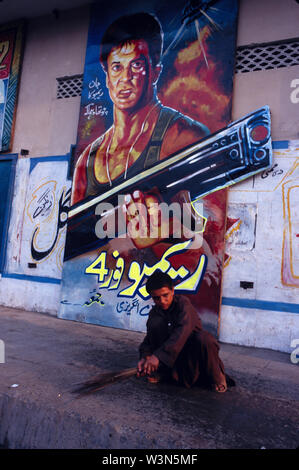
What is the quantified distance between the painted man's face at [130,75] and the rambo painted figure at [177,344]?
13.3 feet

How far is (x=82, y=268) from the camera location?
653 centimetres

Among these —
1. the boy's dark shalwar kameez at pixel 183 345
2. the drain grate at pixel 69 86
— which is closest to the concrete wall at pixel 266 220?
the boy's dark shalwar kameez at pixel 183 345

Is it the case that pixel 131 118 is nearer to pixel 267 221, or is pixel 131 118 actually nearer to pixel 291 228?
pixel 267 221

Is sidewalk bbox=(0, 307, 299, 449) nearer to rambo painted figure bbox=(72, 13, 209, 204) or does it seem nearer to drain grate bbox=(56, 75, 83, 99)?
rambo painted figure bbox=(72, 13, 209, 204)

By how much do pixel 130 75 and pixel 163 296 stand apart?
4.61 metres

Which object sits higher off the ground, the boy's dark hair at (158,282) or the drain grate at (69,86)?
the drain grate at (69,86)

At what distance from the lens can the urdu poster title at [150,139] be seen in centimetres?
562

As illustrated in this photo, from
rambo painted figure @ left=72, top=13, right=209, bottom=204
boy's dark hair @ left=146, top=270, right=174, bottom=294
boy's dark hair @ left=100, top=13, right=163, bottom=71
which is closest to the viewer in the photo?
boy's dark hair @ left=146, top=270, right=174, bottom=294

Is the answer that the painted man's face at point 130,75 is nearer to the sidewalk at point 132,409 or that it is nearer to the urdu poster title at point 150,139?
the urdu poster title at point 150,139

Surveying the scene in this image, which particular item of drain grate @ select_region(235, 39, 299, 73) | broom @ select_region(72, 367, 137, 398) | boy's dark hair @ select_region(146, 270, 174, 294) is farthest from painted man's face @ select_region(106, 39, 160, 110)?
broom @ select_region(72, 367, 137, 398)

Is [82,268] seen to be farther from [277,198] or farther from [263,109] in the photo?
[263,109]

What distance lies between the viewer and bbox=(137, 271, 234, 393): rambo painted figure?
3.12 metres
